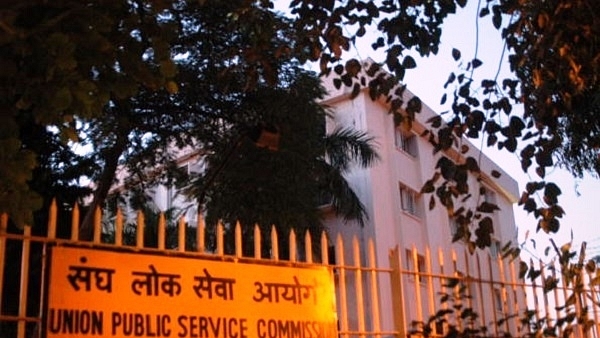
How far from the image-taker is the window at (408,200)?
20.6m

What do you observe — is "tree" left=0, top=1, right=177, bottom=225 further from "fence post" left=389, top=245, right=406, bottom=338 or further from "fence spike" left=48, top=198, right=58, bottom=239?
"fence post" left=389, top=245, right=406, bottom=338

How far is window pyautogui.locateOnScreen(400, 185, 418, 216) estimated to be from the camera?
20594 mm

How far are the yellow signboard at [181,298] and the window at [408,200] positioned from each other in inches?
624

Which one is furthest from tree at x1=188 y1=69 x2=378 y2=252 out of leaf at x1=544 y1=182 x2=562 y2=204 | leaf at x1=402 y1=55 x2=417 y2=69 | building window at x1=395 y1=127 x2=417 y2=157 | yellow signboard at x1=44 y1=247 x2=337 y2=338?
leaf at x1=544 y1=182 x2=562 y2=204

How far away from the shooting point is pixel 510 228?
28.5 m

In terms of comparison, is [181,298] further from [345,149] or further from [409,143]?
[409,143]

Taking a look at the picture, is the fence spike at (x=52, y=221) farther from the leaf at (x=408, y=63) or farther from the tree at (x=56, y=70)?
the leaf at (x=408, y=63)

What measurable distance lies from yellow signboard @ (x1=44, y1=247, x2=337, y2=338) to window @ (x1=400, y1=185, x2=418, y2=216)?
15.9 meters

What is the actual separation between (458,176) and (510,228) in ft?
84.5

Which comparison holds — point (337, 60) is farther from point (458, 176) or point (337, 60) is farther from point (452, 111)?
point (458, 176)

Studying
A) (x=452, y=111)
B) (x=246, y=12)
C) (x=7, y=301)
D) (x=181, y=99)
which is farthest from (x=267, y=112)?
(x=452, y=111)

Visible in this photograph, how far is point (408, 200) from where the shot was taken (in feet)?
68.6

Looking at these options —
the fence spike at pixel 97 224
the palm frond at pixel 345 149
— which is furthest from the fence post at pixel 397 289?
the palm frond at pixel 345 149

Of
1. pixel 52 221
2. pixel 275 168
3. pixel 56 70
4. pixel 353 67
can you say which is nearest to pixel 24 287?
pixel 52 221
